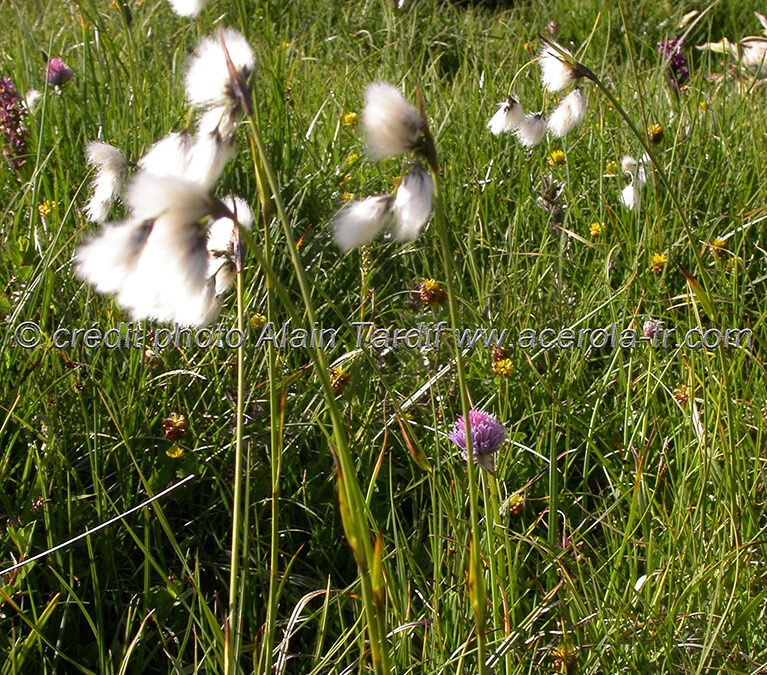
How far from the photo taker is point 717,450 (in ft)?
4.58

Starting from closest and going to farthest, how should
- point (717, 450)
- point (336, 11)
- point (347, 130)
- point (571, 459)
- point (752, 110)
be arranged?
point (717, 450) < point (571, 459) < point (347, 130) < point (752, 110) < point (336, 11)

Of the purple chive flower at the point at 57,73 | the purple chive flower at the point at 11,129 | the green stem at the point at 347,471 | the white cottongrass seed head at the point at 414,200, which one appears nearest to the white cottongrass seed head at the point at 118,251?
the green stem at the point at 347,471

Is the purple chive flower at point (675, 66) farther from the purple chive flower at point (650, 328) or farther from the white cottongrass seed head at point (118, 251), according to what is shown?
the white cottongrass seed head at point (118, 251)

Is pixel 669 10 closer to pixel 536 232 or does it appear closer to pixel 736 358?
pixel 536 232

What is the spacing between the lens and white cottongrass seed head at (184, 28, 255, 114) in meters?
0.77

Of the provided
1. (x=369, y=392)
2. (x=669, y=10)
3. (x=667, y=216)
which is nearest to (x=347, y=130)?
(x=667, y=216)

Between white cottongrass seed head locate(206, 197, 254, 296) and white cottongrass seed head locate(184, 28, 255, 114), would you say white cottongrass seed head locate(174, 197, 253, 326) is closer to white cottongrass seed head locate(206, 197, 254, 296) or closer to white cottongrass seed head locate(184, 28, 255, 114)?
white cottongrass seed head locate(206, 197, 254, 296)

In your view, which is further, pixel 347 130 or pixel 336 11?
pixel 336 11

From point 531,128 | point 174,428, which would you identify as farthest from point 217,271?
point 531,128

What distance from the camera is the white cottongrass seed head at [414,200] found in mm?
750

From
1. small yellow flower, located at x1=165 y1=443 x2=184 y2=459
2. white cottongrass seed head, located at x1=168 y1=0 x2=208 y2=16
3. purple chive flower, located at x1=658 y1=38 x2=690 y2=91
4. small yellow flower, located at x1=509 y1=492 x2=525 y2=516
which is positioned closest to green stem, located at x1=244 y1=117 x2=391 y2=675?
white cottongrass seed head, located at x1=168 y1=0 x2=208 y2=16

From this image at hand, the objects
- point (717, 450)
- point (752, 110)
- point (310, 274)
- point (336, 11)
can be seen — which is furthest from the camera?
point (336, 11)

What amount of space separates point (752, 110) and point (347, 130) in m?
1.30

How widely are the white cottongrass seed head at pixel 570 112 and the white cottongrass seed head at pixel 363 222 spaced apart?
0.85 meters
